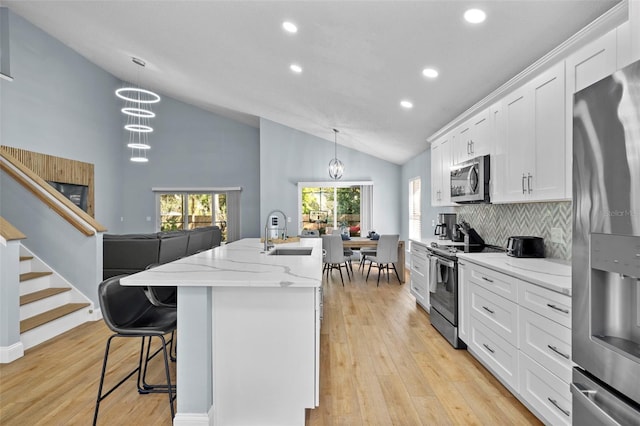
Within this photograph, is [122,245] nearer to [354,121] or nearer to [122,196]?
[354,121]

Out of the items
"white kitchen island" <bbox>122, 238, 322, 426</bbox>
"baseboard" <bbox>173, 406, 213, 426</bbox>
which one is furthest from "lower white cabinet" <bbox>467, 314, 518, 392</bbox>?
"baseboard" <bbox>173, 406, 213, 426</bbox>

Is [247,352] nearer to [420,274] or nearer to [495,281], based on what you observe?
[495,281]

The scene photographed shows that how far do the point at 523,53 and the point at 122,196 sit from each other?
9.49 metres

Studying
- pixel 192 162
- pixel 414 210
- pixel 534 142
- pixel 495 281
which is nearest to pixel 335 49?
pixel 534 142

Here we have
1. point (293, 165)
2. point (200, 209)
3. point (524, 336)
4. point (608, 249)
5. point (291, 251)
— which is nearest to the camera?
point (608, 249)

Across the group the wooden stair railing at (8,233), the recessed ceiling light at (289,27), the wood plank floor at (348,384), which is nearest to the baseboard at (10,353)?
the wood plank floor at (348,384)

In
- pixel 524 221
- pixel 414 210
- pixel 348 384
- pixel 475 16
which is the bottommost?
pixel 348 384

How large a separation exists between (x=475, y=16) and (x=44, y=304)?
4.68 meters

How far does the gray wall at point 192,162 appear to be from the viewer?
932 cm

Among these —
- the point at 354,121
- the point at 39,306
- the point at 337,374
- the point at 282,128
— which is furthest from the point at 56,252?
the point at 282,128

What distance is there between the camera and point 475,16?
227 centimetres

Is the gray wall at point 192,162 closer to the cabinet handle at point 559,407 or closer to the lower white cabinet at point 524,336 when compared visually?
the lower white cabinet at point 524,336

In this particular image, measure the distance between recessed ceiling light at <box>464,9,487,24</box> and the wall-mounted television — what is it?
7.56 meters

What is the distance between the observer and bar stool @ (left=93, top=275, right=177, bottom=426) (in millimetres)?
1966
